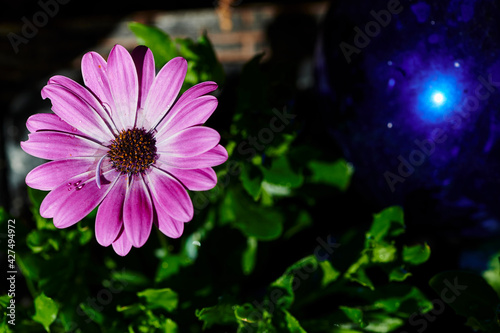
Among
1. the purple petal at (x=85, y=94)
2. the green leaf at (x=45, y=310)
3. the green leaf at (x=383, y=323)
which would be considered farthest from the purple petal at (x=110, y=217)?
the green leaf at (x=383, y=323)

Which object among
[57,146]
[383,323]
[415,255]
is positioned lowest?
[383,323]

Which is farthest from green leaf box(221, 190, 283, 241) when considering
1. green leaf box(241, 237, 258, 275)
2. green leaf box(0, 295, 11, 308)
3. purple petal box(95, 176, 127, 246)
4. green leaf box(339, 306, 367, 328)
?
green leaf box(0, 295, 11, 308)

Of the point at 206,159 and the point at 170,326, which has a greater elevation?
the point at 206,159

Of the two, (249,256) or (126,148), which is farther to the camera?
(249,256)

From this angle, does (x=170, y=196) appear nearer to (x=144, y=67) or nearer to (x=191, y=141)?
(x=191, y=141)

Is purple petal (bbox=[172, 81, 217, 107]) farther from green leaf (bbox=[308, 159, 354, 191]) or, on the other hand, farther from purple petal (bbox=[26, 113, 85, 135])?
green leaf (bbox=[308, 159, 354, 191])

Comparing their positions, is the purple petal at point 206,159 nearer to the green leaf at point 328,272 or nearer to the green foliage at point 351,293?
the green foliage at point 351,293

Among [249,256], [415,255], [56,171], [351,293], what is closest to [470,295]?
[415,255]
